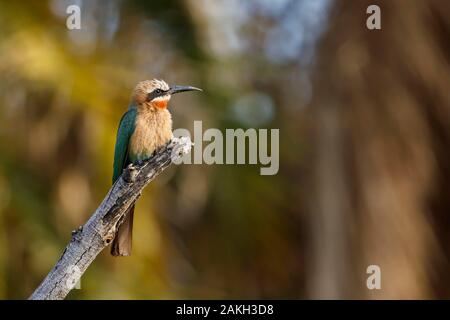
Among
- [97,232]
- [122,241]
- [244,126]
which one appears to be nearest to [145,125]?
[122,241]

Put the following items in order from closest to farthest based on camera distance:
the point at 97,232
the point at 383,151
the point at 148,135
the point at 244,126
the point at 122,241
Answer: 1. the point at 97,232
2. the point at 122,241
3. the point at 148,135
4. the point at 383,151
5. the point at 244,126

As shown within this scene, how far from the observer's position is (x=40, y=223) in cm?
680

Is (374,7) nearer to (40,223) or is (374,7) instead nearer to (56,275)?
(40,223)

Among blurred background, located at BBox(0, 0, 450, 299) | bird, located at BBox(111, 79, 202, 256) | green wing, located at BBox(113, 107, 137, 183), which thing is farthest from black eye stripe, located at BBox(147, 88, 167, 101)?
blurred background, located at BBox(0, 0, 450, 299)

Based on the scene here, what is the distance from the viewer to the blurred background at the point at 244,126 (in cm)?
646

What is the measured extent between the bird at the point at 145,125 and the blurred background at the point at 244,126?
7.81 feet

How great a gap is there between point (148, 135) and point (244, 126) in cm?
381

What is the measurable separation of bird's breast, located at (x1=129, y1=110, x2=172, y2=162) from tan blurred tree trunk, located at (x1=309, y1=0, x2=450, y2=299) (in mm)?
2436

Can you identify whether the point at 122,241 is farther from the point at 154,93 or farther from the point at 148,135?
the point at 154,93

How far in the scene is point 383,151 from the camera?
21.0ft

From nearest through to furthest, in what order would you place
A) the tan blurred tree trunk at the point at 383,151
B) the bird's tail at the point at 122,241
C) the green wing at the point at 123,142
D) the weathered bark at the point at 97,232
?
the weathered bark at the point at 97,232 → the bird's tail at the point at 122,241 → the green wing at the point at 123,142 → the tan blurred tree trunk at the point at 383,151

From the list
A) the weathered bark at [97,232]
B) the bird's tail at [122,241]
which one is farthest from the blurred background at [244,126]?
the weathered bark at [97,232]

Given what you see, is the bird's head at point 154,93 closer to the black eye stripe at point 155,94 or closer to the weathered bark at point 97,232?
the black eye stripe at point 155,94

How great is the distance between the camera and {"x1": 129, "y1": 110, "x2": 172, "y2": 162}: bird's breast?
4.22 metres
